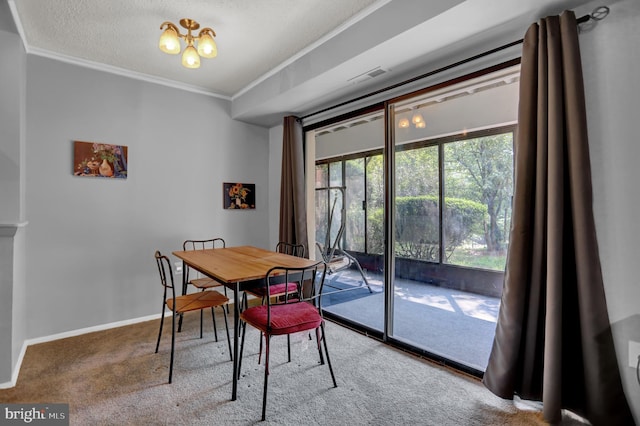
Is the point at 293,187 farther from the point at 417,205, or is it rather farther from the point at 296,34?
the point at 296,34

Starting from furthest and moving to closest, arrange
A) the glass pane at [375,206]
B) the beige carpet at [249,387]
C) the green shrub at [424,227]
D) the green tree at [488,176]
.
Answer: the glass pane at [375,206], the green shrub at [424,227], the green tree at [488,176], the beige carpet at [249,387]

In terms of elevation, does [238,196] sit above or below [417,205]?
above

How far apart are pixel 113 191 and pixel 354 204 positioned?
245 centimetres

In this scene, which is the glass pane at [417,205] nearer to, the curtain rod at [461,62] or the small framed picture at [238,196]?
the curtain rod at [461,62]

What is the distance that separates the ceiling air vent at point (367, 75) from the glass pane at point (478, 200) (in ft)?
2.73

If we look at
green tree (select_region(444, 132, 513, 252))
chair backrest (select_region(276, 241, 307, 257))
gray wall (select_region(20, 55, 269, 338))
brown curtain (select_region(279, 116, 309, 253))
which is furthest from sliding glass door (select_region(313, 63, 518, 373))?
gray wall (select_region(20, 55, 269, 338))

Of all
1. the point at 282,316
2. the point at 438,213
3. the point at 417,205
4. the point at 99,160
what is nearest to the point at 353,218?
the point at 417,205

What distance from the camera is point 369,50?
221 cm

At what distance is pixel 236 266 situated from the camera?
2.21m

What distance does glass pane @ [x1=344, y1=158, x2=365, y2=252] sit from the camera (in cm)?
348

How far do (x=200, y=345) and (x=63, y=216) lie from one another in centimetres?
170

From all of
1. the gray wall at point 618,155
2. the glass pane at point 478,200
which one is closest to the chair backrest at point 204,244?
the glass pane at point 478,200

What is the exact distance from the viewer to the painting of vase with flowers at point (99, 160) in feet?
9.61

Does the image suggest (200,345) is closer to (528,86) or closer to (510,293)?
(510,293)
